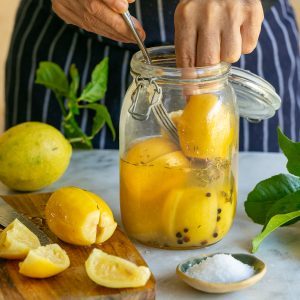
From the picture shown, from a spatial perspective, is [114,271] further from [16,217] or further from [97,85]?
[97,85]

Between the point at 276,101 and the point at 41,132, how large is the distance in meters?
0.30

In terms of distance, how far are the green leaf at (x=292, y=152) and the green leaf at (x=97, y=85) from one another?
35cm

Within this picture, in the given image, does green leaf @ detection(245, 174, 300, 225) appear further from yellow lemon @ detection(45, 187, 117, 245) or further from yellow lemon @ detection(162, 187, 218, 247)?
yellow lemon @ detection(45, 187, 117, 245)

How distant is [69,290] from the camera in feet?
2.38

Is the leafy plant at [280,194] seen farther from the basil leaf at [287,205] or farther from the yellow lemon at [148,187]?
the yellow lemon at [148,187]

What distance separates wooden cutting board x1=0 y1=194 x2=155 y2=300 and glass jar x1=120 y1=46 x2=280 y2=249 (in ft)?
0.16

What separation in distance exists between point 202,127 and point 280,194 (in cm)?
14

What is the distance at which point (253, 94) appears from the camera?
906 mm

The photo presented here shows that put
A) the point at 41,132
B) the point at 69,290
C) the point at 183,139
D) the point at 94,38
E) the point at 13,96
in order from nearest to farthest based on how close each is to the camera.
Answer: the point at 69,290, the point at 183,139, the point at 41,132, the point at 94,38, the point at 13,96

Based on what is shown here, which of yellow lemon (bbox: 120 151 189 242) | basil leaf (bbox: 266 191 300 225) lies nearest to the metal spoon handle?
yellow lemon (bbox: 120 151 189 242)

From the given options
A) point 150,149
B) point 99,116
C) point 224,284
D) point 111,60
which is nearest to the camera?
point 224,284

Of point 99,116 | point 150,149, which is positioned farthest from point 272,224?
point 99,116

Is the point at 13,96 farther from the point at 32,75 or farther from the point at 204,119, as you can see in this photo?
the point at 204,119

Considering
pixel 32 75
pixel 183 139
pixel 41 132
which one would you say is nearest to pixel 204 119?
pixel 183 139
